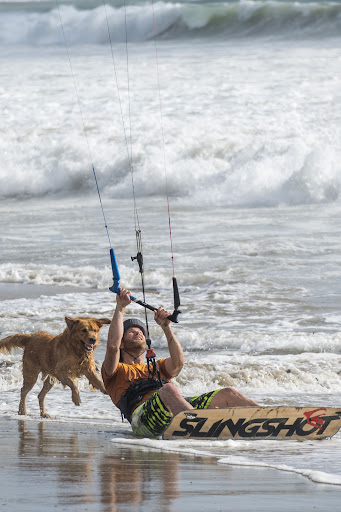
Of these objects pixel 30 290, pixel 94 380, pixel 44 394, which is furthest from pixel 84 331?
pixel 30 290

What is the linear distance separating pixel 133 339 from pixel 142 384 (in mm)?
336

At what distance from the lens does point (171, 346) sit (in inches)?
216

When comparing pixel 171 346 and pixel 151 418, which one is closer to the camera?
pixel 151 418

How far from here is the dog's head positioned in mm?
6148

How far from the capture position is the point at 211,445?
504 cm

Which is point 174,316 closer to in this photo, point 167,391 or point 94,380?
point 167,391

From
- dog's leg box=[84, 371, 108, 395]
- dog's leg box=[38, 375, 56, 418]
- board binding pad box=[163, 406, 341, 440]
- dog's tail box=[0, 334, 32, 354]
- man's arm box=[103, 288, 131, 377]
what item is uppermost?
man's arm box=[103, 288, 131, 377]

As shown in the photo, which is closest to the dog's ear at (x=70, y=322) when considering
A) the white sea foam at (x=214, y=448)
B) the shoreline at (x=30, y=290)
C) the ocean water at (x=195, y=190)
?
the ocean water at (x=195, y=190)

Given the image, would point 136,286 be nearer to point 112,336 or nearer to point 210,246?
point 210,246

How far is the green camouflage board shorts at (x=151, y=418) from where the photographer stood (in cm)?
524

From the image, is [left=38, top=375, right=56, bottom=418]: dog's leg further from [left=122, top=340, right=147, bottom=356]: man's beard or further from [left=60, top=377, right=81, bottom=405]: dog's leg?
[left=122, top=340, right=147, bottom=356]: man's beard

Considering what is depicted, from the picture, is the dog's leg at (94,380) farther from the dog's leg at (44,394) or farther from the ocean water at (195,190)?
the dog's leg at (44,394)

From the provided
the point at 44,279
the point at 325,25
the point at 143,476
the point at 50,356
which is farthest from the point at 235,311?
the point at 325,25

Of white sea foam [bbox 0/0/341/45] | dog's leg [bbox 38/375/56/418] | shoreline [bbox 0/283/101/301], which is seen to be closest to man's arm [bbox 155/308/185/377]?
dog's leg [bbox 38/375/56/418]
